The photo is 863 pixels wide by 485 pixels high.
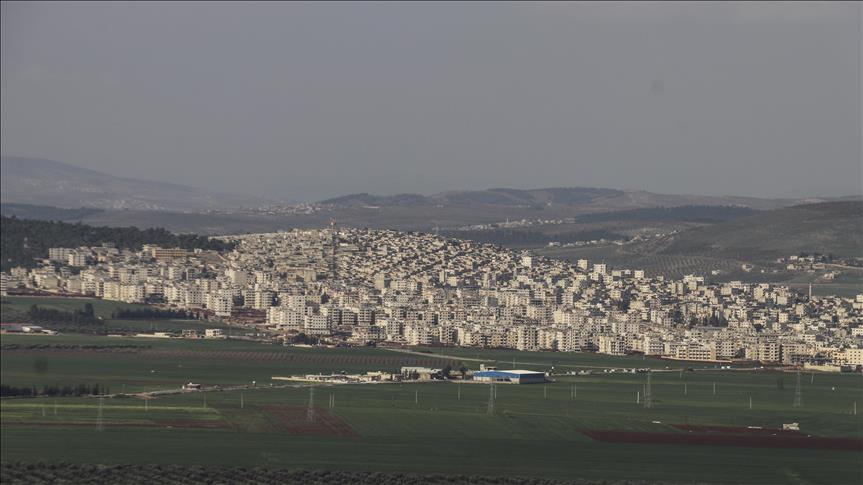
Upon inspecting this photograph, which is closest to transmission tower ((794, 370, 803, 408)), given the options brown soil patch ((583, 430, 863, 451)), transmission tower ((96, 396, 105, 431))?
brown soil patch ((583, 430, 863, 451))

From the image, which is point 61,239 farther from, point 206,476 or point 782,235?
point 206,476

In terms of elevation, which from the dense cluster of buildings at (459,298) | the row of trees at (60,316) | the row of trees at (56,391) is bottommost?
the row of trees at (56,391)

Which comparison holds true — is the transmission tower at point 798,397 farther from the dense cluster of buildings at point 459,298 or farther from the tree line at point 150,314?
the tree line at point 150,314

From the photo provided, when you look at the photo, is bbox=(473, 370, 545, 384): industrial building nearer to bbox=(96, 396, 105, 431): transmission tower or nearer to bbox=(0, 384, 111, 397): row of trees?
bbox=(0, 384, 111, 397): row of trees

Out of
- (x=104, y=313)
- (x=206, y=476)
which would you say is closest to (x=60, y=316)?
(x=104, y=313)

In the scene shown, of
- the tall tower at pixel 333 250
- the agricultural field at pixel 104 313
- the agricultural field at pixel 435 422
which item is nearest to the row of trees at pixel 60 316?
the agricultural field at pixel 104 313

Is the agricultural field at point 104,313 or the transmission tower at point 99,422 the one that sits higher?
the agricultural field at point 104,313

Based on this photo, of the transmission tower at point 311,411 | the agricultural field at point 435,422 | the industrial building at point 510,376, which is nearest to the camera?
the agricultural field at point 435,422
